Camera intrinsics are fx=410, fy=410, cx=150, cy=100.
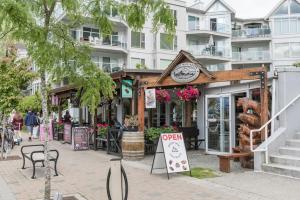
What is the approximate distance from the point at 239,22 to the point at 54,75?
167 feet

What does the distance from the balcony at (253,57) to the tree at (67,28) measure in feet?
148

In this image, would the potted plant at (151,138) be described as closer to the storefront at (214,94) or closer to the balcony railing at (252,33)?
the storefront at (214,94)

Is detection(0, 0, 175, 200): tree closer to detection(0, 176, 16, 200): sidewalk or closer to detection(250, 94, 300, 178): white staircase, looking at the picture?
detection(0, 176, 16, 200): sidewalk

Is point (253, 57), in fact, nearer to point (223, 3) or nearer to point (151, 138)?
point (223, 3)

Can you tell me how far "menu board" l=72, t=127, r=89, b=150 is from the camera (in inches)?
688

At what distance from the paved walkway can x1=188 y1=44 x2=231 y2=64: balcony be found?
36.3 m

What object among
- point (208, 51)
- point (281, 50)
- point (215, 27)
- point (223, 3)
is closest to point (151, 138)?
point (208, 51)

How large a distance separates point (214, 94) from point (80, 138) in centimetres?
615

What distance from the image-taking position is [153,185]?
9305 mm

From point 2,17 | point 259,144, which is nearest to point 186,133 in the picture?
point 259,144

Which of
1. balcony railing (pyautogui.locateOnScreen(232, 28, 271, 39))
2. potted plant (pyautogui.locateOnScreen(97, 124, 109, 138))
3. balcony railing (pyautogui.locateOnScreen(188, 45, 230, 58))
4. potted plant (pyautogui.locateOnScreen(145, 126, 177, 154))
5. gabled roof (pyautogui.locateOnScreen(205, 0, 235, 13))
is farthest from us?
gabled roof (pyautogui.locateOnScreen(205, 0, 235, 13))

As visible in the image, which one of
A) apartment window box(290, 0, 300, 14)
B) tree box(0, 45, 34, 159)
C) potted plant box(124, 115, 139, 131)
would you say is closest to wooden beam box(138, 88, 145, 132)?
potted plant box(124, 115, 139, 131)

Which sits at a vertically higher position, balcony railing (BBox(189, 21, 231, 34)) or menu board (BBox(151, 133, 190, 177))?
balcony railing (BBox(189, 21, 231, 34))

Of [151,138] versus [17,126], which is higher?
[17,126]
